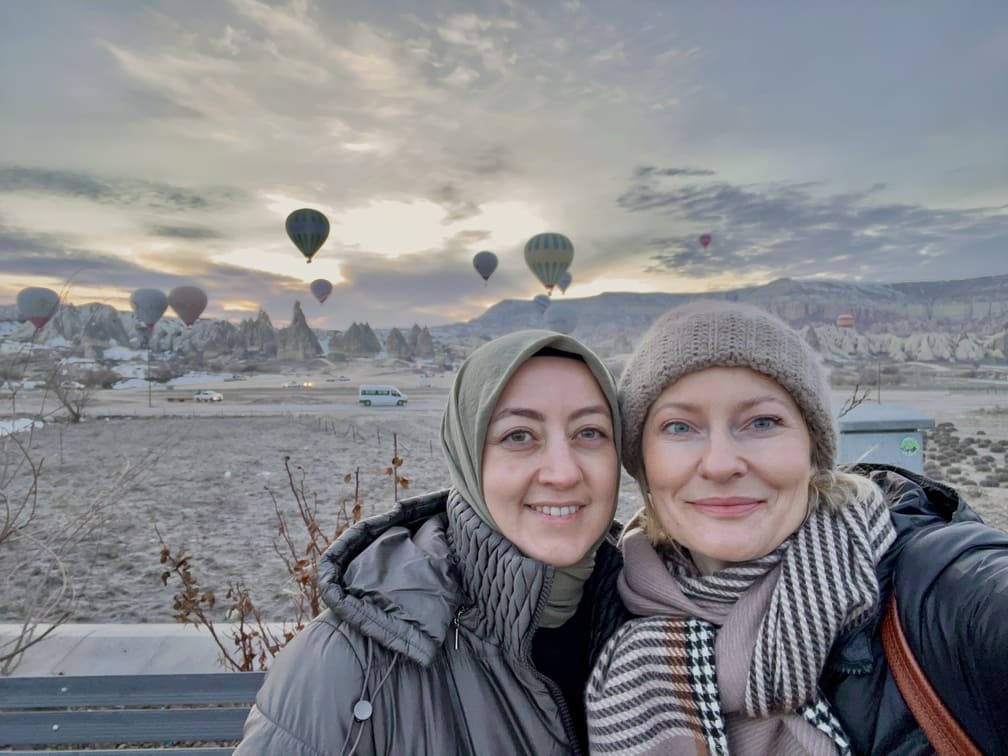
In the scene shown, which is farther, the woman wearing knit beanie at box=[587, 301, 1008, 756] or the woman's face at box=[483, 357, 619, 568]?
the woman's face at box=[483, 357, 619, 568]

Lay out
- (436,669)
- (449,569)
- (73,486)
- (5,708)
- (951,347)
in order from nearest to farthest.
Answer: (436,669)
(449,569)
(5,708)
(73,486)
(951,347)

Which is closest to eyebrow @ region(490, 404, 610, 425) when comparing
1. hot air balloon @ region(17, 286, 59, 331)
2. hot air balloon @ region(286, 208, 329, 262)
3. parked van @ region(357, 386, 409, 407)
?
parked van @ region(357, 386, 409, 407)

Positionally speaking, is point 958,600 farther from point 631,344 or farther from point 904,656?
point 631,344

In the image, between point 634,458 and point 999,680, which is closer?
point 999,680

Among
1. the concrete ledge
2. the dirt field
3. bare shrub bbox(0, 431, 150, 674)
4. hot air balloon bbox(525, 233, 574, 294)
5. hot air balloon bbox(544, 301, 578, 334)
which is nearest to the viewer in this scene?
bare shrub bbox(0, 431, 150, 674)

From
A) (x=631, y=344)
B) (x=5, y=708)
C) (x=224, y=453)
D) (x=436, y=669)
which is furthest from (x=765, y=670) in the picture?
(x=224, y=453)

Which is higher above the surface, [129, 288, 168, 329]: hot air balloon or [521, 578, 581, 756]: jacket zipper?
[129, 288, 168, 329]: hot air balloon

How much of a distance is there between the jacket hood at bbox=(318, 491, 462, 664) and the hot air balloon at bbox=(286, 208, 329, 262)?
103ft

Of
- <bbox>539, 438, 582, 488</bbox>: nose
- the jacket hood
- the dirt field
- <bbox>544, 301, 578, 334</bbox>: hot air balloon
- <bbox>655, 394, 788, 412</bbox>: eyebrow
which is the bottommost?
the dirt field

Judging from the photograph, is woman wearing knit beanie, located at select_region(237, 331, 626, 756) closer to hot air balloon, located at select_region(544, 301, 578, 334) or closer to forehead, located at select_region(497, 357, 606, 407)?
forehead, located at select_region(497, 357, 606, 407)

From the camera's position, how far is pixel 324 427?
2142 centimetres

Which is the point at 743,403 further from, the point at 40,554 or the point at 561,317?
the point at 561,317

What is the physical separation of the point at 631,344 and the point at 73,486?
14.4m

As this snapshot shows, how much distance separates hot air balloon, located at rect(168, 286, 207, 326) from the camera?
3928 centimetres
